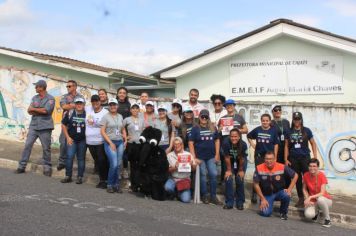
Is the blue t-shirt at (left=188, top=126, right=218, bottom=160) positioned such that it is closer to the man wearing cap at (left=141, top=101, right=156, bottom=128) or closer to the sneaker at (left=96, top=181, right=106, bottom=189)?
the man wearing cap at (left=141, top=101, right=156, bottom=128)

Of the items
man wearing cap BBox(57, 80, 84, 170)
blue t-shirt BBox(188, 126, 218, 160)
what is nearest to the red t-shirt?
blue t-shirt BBox(188, 126, 218, 160)

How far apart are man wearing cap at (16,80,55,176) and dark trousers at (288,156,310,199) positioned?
4.94 metres

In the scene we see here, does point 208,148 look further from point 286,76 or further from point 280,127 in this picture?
point 286,76

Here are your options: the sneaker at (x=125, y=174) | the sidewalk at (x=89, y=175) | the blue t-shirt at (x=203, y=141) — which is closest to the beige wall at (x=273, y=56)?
the sidewalk at (x=89, y=175)

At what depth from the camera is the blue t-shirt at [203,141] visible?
26.6 feet

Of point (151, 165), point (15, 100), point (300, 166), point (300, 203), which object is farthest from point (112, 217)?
point (15, 100)

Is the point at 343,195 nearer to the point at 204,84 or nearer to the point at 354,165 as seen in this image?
the point at 354,165

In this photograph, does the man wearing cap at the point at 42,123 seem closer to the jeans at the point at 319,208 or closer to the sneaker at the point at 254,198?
the sneaker at the point at 254,198

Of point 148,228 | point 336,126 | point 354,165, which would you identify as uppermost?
point 336,126

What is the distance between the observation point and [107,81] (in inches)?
615

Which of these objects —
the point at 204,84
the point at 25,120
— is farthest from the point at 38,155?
the point at 204,84

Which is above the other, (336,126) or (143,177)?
(336,126)

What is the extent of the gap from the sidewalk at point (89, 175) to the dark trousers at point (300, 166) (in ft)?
1.26

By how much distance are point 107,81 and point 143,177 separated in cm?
809
